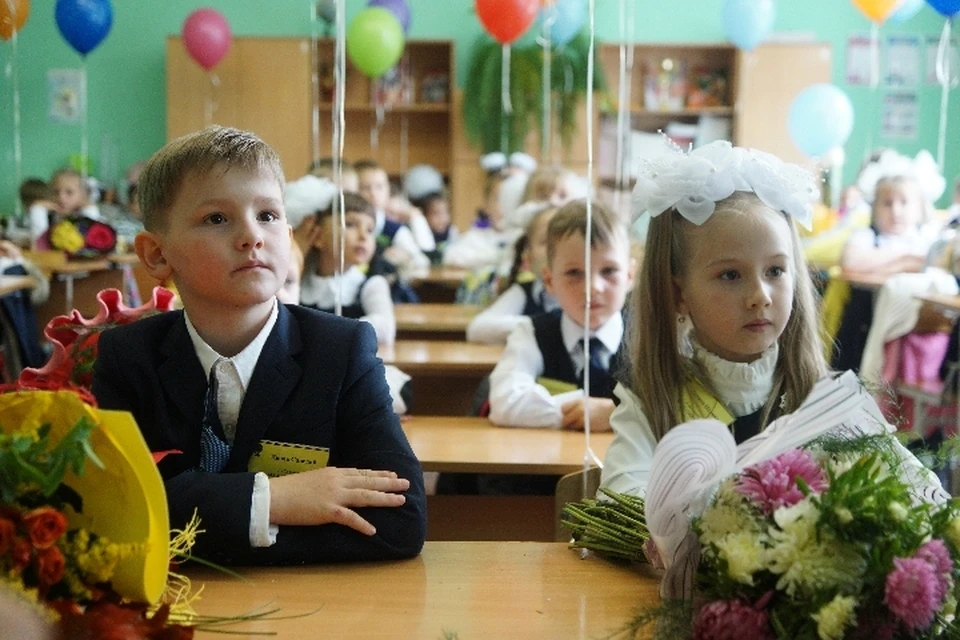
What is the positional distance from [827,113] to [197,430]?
7.07 meters

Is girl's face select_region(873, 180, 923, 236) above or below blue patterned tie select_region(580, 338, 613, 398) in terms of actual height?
above

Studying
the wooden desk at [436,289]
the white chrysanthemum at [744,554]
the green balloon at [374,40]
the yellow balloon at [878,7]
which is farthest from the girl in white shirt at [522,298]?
the green balloon at [374,40]

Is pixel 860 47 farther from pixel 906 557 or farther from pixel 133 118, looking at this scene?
pixel 906 557

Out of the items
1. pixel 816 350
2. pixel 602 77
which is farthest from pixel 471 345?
pixel 602 77

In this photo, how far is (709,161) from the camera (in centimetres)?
177

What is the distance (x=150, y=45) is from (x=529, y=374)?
805cm

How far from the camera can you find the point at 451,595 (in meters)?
1.32

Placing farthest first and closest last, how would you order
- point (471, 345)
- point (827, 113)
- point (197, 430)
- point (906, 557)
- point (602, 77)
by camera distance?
point (602, 77) < point (827, 113) < point (471, 345) < point (197, 430) < point (906, 557)

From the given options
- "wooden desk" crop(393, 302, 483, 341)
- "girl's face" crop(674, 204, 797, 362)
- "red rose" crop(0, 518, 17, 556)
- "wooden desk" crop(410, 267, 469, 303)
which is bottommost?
A: "wooden desk" crop(410, 267, 469, 303)

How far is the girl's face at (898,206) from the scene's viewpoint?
242 inches

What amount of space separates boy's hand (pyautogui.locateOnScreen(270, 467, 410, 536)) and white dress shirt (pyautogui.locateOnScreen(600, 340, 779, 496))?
1.17 ft

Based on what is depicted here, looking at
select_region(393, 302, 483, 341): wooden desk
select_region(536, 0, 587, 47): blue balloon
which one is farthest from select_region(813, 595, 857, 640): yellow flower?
select_region(536, 0, 587, 47): blue balloon

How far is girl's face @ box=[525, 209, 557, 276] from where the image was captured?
4355 mm

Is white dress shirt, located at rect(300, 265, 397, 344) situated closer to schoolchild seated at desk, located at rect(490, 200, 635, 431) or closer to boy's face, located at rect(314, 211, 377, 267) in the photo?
boy's face, located at rect(314, 211, 377, 267)
